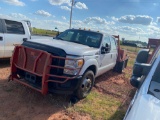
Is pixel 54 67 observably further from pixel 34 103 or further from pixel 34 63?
pixel 34 103

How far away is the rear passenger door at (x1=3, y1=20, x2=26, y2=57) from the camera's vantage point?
7047mm

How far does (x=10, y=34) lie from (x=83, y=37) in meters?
2.94

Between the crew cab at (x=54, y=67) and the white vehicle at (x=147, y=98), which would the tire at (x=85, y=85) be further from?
the white vehicle at (x=147, y=98)

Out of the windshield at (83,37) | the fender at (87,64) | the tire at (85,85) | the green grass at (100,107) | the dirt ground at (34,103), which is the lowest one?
the green grass at (100,107)

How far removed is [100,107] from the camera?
4945 mm

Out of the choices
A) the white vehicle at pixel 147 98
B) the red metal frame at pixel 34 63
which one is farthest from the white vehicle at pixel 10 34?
the white vehicle at pixel 147 98

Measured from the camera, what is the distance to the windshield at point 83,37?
231 inches

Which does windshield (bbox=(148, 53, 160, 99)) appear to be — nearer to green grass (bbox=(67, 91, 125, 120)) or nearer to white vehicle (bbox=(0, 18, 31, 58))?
green grass (bbox=(67, 91, 125, 120))

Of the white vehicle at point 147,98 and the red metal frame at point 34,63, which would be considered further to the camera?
the red metal frame at point 34,63

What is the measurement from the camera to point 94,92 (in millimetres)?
5906

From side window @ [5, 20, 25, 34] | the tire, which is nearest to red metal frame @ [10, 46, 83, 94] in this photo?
the tire

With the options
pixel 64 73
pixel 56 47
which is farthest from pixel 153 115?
pixel 56 47

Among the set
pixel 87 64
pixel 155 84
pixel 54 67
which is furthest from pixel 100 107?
pixel 155 84

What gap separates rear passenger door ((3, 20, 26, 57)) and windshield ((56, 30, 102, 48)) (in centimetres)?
203
